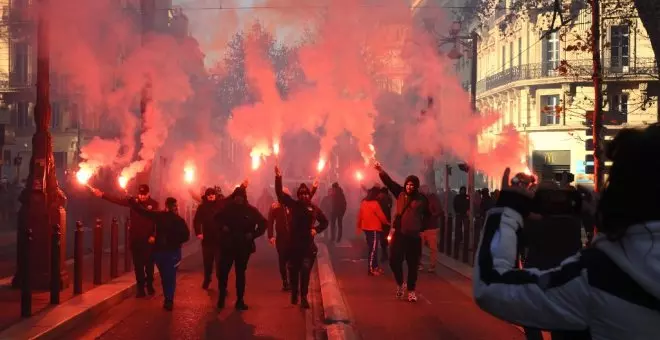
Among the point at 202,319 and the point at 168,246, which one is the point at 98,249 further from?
the point at 202,319

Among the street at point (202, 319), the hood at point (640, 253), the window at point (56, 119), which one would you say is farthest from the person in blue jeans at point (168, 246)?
the window at point (56, 119)

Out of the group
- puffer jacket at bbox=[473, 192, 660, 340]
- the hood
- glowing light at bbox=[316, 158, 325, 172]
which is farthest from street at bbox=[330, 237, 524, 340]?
the hood

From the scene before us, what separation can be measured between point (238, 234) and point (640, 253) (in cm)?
1019

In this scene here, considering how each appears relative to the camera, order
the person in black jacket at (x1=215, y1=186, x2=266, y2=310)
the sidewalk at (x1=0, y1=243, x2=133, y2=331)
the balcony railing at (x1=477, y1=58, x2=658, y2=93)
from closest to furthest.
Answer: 1. the sidewalk at (x1=0, y1=243, x2=133, y2=331)
2. the person in black jacket at (x1=215, y1=186, x2=266, y2=310)
3. the balcony railing at (x1=477, y1=58, x2=658, y2=93)

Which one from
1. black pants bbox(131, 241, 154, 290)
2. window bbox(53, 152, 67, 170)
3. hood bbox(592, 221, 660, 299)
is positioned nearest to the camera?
hood bbox(592, 221, 660, 299)

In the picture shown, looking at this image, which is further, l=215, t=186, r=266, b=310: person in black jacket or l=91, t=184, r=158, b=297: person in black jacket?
l=91, t=184, r=158, b=297: person in black jacket

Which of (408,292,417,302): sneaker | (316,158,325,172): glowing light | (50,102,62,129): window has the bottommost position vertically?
(408,292,417,302): sneaker

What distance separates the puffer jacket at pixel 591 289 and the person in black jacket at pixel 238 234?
9.82 meters

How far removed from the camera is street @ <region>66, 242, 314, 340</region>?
10.5m

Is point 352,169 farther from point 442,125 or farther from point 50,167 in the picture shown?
point 50,167

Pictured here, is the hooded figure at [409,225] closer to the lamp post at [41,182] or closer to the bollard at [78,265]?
the bollard at [78,265]

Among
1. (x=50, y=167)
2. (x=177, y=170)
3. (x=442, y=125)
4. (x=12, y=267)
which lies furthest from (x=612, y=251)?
(x=177, y=170)

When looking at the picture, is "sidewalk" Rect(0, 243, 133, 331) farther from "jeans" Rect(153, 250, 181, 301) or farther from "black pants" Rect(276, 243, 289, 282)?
"black pants" Rect(276, 243, 289, 282)

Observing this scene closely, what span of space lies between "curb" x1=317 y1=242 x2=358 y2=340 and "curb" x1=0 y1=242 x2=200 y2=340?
291cm
